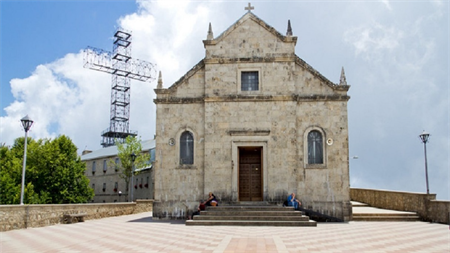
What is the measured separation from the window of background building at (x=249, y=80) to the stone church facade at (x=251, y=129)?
0.19 ft

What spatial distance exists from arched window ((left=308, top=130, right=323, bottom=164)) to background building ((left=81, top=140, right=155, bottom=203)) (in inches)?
1136

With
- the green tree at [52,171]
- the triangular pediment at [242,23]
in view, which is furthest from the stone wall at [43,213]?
the green tree at [52,171]

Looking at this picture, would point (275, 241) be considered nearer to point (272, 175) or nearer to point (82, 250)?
point (82, 250)

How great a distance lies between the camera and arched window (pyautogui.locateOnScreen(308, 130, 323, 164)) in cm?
2303

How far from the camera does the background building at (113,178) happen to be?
50.4 metres

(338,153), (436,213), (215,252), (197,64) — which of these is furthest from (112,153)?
(215,252)

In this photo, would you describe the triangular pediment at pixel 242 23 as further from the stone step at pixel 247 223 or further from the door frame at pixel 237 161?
the stone step at pixel 247 223

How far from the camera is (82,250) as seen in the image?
12.2 meters

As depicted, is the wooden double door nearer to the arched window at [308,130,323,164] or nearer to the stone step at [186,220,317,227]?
the arched window at [308,130,323,164]

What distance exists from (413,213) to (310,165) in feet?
21.1

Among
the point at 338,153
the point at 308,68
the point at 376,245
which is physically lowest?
the point at 376,245

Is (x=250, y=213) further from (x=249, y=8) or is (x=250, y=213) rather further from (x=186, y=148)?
(x=249, y=8)

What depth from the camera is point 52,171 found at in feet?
148

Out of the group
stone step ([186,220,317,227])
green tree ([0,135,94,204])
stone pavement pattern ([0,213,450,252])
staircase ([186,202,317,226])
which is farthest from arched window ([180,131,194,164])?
green tree ([0,135,94,204])
